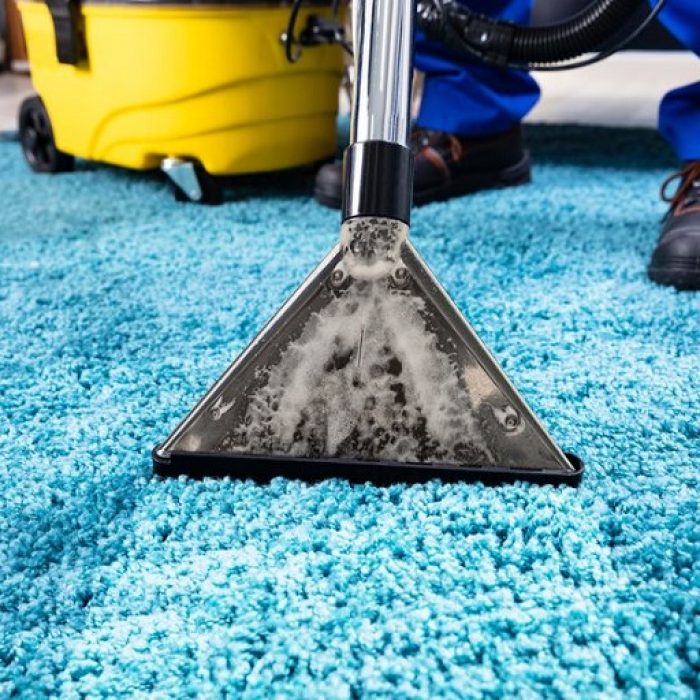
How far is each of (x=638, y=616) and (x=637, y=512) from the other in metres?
0.10

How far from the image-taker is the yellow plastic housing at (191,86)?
1.21 meters

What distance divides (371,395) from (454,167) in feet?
2.87

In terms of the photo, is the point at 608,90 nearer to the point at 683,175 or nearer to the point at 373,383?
the point at 683,175

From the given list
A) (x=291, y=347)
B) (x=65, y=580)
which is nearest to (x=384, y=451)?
(x=291, y=347)

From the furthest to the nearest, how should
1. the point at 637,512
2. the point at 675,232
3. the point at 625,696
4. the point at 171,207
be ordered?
1. the point at 171,207
2. the point at 675,232
3. the point at 637,512
4. the point at 625,696

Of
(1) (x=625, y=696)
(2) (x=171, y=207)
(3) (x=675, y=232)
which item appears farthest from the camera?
(2) (x=171, y=207)

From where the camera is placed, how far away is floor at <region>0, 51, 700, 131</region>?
2305mm

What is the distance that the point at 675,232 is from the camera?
93 cm

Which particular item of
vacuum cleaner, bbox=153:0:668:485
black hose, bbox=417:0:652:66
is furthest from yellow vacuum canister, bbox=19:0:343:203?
vacuum cleaner, bbox=153:0:668:485

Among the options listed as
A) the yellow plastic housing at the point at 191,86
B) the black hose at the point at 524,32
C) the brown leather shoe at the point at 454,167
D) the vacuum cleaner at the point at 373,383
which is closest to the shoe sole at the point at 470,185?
the brown leather shoe at the point at 454,167

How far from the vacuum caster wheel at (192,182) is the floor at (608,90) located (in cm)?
95

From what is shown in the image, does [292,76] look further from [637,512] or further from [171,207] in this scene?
[637,512]

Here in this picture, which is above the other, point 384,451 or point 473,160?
point 384,451

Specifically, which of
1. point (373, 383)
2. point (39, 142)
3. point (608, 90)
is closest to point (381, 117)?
point (373, 383)
